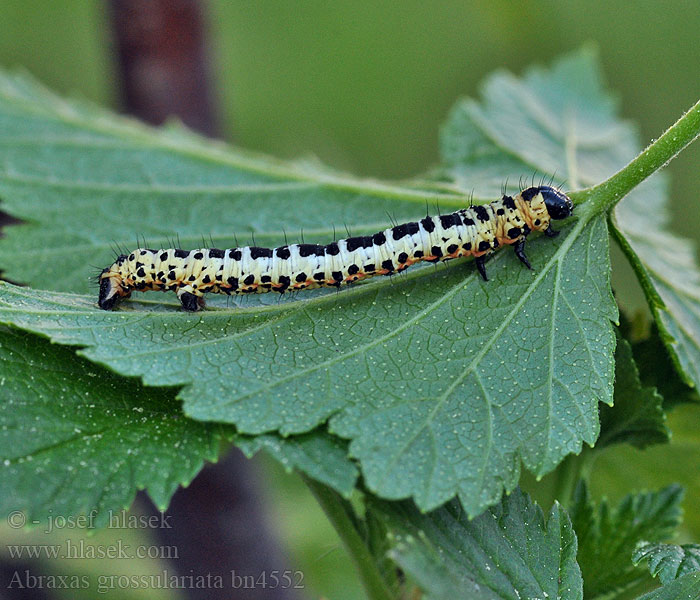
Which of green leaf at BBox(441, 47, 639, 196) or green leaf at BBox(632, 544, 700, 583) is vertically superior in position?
green leaf at BBox(441, 47, 639, 196)

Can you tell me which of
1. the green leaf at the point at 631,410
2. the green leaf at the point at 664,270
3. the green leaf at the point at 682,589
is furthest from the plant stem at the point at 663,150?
the green leaf at the point at 682,589

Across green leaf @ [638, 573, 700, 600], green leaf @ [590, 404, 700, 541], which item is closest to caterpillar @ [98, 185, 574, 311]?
green leaf @ [590, 404, 700, 541]

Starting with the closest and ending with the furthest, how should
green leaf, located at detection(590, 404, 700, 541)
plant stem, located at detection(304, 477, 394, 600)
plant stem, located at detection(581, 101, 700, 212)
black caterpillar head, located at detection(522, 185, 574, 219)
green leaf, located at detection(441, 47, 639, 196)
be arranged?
plant stem, located at detection(304, 477, 394, 600) → plant stem, located at detection(581, 101, 700, 212) → black caterpillar head, located at detection(522, 185, 574, 219) → green leaf, located at detection(590, 404, 700, 541) → green leaf, located at detection(441, 47, 639, 196)

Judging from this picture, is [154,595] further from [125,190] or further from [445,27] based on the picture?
[445,27]

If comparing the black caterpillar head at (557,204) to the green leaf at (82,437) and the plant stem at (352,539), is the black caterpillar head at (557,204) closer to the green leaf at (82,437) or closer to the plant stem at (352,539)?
the plant stem at (352,539)

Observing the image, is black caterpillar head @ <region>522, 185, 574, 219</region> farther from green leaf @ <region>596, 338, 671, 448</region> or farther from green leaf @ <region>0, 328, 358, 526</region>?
green leaf @ <region>0, 328, 358, 526</region>

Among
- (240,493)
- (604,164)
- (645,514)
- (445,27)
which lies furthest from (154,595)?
(445,27)
